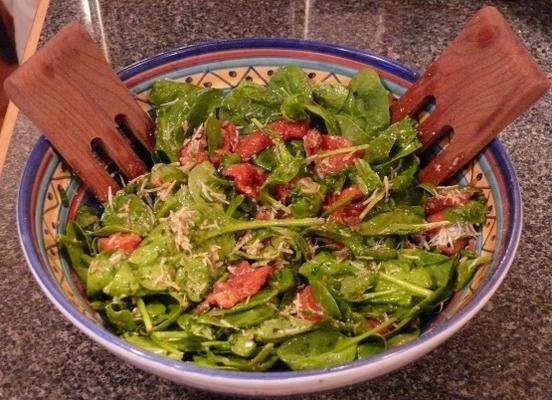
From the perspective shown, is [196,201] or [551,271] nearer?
[196,201]

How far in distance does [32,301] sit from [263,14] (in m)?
0.90

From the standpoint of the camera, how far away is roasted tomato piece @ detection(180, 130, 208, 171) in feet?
3.28

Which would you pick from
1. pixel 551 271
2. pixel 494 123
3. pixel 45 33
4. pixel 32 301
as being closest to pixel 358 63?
pixel 494 123

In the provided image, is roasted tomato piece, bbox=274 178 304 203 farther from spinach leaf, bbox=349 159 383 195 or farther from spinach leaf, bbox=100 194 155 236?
spinach leaf, bbox=100 194 155 236

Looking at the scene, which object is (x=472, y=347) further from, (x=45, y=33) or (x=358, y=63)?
(x=45, y=33)

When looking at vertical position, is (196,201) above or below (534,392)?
above

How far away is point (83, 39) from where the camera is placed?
3.00 feet

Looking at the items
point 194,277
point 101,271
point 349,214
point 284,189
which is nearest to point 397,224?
point 349,214

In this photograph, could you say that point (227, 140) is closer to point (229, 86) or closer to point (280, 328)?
point (229, 86)

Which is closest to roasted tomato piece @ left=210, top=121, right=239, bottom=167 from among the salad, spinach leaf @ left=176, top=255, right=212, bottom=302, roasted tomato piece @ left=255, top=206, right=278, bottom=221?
the salad

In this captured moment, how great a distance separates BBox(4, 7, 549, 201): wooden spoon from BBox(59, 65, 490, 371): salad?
5 centimetres

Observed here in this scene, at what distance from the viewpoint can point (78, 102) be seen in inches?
36.3

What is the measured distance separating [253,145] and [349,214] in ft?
0.64

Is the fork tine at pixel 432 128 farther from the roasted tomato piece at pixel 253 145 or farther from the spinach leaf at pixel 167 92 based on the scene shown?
the spinach leaf at pixel 167 92
